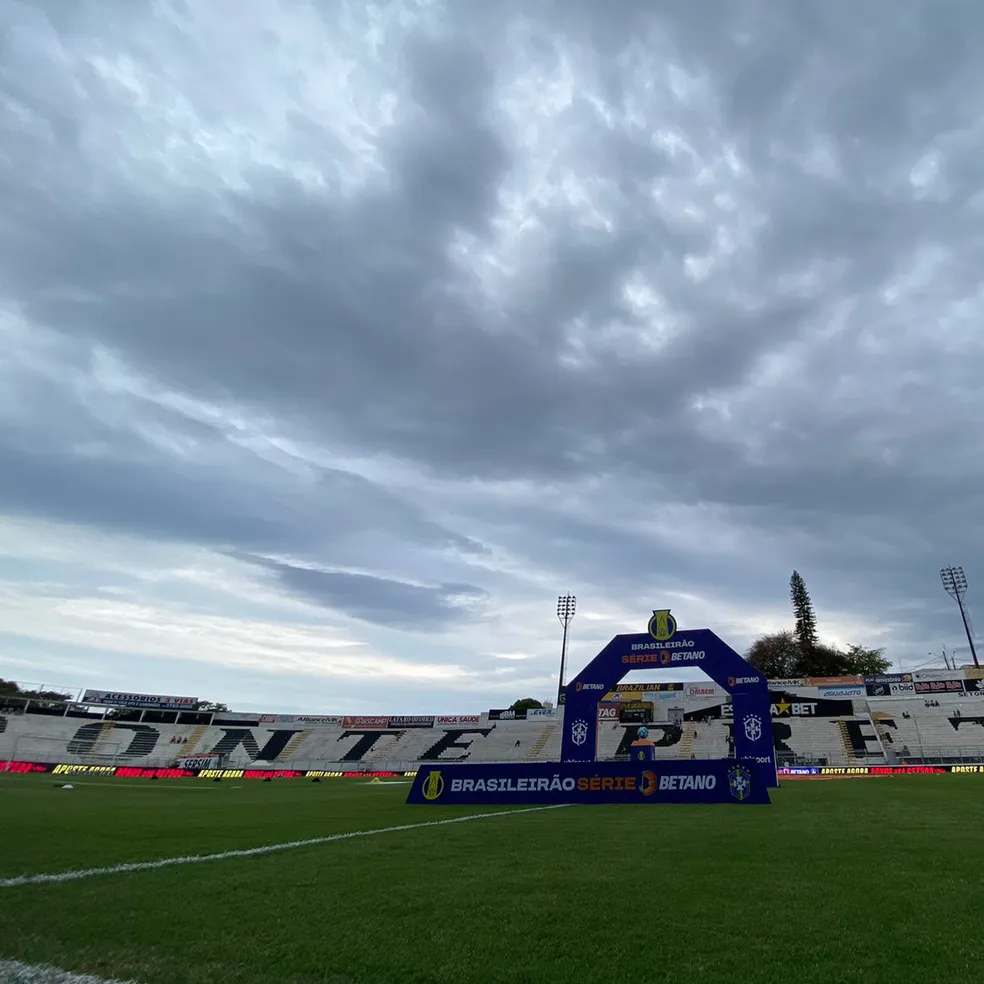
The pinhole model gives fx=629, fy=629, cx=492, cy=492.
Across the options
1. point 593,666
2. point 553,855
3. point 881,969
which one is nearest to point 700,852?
point 553,855

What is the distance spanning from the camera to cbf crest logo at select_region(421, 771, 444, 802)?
15.8m

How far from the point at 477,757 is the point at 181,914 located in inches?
1986

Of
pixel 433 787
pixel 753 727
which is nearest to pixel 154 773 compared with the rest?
pixel 433 787

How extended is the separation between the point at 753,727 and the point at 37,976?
2125cm

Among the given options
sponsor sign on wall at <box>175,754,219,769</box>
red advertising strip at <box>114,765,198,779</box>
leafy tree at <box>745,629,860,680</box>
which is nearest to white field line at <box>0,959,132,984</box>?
red advertising strip at <box>114,765,198,779</box>

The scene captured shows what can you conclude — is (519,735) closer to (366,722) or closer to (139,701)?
(366,722)

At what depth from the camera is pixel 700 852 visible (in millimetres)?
7113

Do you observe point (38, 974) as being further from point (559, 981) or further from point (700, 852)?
point (700, 852)

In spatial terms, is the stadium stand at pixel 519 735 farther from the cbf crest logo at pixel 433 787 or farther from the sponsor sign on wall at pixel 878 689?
the cbf crest logo at pixel 433 787

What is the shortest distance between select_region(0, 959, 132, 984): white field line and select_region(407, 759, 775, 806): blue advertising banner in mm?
13042

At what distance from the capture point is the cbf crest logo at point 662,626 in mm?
22672

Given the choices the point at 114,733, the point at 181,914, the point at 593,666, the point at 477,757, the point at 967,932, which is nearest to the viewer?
the point at 967,932

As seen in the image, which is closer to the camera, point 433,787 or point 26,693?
point 433,787

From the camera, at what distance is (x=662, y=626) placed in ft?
75.0
